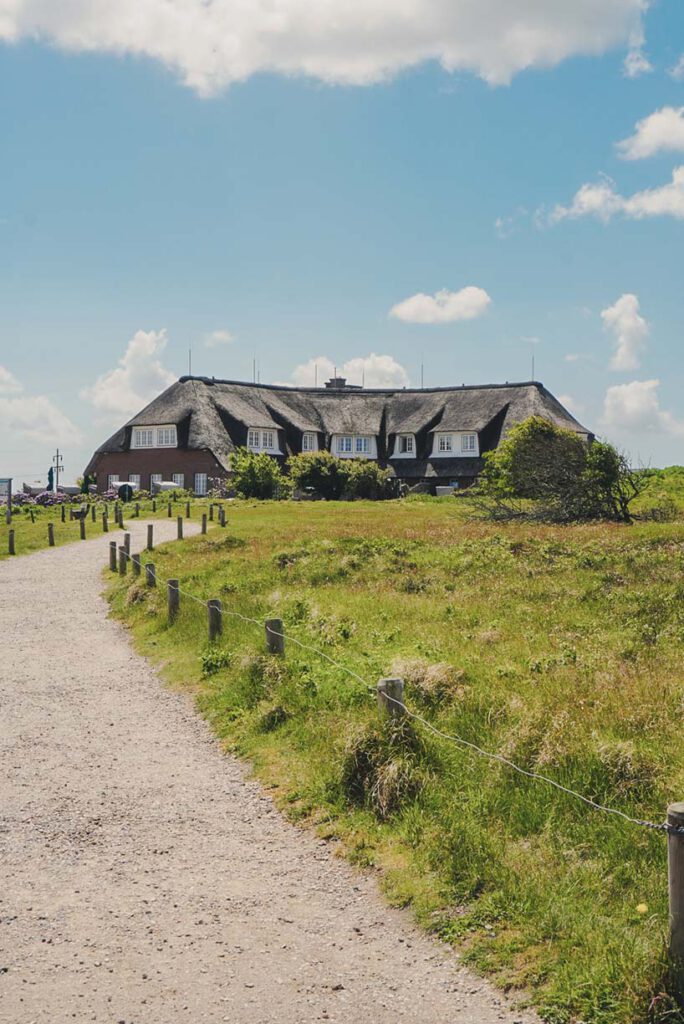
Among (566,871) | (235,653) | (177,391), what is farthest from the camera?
(177,391)

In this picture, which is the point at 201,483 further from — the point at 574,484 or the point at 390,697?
the point at 390,697

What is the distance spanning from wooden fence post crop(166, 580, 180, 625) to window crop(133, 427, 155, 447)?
62.7 meters

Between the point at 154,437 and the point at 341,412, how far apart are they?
1921cm

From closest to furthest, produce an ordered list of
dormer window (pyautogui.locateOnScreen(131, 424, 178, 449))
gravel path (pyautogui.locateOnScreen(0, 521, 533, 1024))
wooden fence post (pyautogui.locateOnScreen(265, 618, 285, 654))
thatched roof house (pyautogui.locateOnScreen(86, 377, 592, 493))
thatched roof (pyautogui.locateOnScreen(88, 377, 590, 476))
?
gravel path (pyautogui.locateOnScreen(0, 521, 533, 1024)) < wooden fence post (pyautogui.locateOnScreen(265, 618, 285, 654)) < thatched roof house (pyautogui.locateOnScreen(86, 377, 592, 493)) < dormer window (pyautogui.locateOnScreen(131, 424, 178, 449)) < thatched roof (pyautogui.locateOnScreen(88, 377, 590, 476))

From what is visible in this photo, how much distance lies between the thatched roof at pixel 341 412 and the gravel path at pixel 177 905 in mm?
65447

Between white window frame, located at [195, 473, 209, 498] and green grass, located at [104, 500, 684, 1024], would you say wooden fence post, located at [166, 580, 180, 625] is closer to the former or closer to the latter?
green grass, located at [104, 500, 684, 1024]

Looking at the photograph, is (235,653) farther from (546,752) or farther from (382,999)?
(382,999)

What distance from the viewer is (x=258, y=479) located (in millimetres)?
66750

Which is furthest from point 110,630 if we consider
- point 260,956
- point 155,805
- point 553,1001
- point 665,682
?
point 553,1001

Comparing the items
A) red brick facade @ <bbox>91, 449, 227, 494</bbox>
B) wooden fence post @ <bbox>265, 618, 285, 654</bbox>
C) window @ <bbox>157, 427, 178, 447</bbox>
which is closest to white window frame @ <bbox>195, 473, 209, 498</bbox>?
red brick facade @ <bbox>91, 449, 227, 494</bbox>

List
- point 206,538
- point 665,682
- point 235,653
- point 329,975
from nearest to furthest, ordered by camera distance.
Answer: point 329,975, point 665,682, point 235,653, point 206,538

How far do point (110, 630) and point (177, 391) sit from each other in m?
65.3

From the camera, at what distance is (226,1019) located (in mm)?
5777

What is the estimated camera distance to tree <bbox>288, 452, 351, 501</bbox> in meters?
69.4
